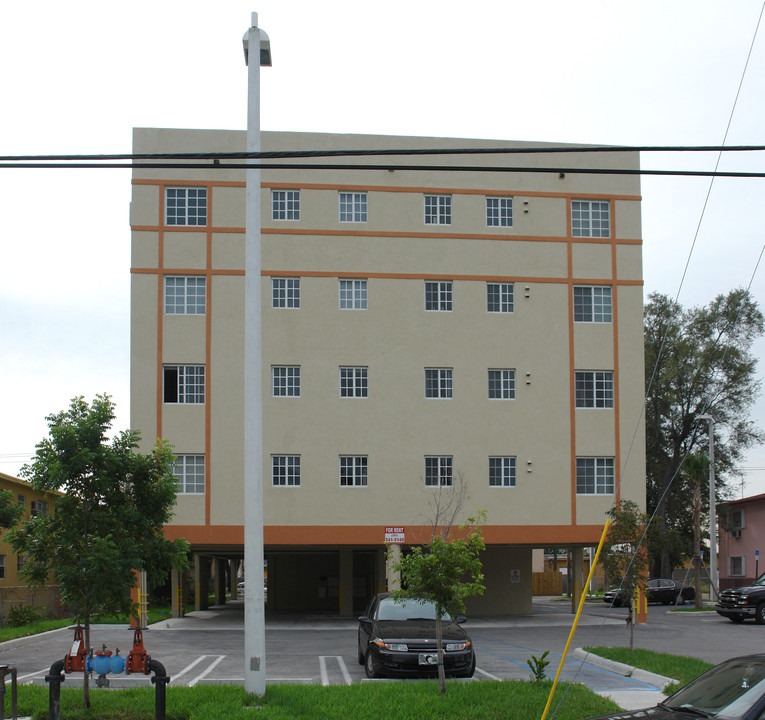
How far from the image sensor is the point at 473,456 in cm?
3356

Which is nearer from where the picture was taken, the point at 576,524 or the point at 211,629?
the point at 211,629

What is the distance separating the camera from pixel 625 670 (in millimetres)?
18109

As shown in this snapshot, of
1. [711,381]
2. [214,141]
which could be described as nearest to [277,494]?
[214,141]

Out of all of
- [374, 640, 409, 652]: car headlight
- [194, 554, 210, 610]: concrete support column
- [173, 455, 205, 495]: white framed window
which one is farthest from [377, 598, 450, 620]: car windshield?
[194, 554, 210, 610]: concrete support column

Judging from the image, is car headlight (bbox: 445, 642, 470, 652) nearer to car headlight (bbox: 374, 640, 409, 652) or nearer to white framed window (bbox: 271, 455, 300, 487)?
car headlight (bbox: 374, 640, 409, 652)

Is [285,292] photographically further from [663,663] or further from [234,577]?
[234,577]

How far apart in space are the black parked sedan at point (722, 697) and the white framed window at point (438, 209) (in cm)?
2614

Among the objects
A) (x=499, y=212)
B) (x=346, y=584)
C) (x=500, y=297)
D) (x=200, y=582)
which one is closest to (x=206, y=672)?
(x=346, y=584)

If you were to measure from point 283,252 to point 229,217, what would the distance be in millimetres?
2204

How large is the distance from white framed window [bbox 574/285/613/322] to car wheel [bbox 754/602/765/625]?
1158 cm

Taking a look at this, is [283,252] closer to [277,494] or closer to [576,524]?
[277,494]

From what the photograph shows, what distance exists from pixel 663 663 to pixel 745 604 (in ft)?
60.2

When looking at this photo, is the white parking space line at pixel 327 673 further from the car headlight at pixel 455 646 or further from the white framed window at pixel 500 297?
the white framed window at pixel 500 297

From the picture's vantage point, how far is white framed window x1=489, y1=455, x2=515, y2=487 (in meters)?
33.7
